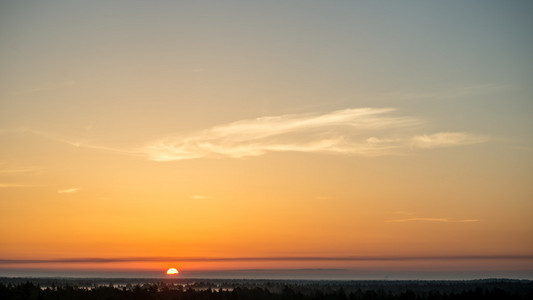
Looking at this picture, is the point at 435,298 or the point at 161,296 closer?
the point at 435,298

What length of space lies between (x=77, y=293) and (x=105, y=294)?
377 cm

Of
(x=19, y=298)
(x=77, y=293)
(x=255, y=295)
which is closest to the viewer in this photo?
(x=19, y=298)

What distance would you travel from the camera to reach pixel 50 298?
8956 cm

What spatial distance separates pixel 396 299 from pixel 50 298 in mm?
44677

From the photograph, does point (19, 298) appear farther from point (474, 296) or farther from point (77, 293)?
point (474, 296)

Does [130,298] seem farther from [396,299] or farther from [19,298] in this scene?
[396,299]

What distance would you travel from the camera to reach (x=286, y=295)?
98750 millimetres

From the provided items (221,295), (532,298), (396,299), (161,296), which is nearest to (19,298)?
(161,296)

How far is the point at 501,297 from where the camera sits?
305 feet

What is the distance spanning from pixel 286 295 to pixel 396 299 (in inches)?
614

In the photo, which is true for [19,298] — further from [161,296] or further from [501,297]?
[501,297]

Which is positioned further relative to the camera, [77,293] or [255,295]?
[255,295]

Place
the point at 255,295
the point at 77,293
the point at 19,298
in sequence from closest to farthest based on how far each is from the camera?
1. the point at 19,298
2. the point at 77,293
3. the point at 255,295

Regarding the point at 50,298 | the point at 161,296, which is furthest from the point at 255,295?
the point at 50,298
